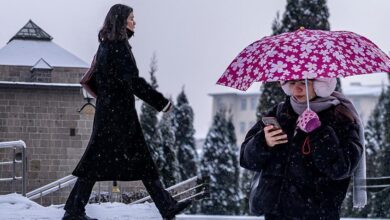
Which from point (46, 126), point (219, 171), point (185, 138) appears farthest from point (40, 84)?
point (185, 138)

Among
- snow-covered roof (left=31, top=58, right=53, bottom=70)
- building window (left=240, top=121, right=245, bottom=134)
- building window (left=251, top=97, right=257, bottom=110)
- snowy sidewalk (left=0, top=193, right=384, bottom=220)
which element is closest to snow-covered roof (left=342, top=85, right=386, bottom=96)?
building window (left=251, top=97, right=257, bottom=110)

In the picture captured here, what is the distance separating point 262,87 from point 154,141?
6.80 metres

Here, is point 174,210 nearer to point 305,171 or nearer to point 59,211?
point 59,211

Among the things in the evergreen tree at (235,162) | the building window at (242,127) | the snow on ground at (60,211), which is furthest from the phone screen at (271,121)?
the building window at (242,127)

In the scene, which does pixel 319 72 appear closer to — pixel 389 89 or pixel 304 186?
pixel 304 186

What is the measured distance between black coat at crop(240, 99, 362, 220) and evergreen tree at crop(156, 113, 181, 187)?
3191 cm

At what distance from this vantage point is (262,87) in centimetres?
3662

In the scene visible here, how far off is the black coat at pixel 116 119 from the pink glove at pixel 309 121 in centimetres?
247

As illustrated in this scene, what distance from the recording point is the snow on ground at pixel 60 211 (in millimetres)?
8516

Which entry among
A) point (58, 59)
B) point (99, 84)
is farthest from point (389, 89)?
point (99, 84)

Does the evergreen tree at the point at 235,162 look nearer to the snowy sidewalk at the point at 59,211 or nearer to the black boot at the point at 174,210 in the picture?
the snowy sidewalk at the point at 59,211

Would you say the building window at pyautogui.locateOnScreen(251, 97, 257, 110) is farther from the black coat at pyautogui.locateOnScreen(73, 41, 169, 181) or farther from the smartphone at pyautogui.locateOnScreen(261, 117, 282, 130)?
the smartphone at pyautogui.locateOnScreen(261, 117, 282, 130)

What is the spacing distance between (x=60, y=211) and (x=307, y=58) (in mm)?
4086

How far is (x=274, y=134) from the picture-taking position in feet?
17.9
